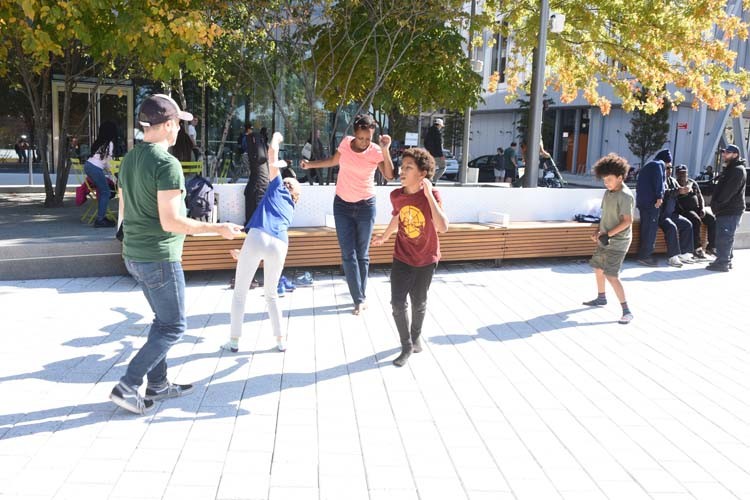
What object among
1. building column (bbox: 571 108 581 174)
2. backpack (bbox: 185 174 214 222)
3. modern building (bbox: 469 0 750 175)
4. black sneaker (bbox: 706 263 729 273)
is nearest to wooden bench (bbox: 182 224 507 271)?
backpack (bbox: 185 174 214 222)

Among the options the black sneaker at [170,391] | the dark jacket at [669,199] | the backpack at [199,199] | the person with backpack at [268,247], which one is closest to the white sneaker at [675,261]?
the dark jacket at [669,199]

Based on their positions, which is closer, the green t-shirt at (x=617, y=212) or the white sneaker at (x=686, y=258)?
the green t-shirt at (x=617, y=212)

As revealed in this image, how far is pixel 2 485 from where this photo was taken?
333 centimetres

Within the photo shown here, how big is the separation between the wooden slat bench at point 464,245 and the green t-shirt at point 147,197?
3.83 m

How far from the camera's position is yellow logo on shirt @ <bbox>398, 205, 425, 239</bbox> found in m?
5.25

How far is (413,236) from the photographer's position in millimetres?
5266

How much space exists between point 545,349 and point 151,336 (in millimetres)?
3366

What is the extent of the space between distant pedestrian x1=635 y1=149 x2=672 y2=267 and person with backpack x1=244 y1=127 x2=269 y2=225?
18.5 ft

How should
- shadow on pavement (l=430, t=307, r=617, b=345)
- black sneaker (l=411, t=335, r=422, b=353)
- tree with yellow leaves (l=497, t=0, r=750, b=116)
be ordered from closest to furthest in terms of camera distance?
black sneaker (l=411, t=335, r=422, b=353) → shadow on pavement (l=430, t=307, r=617, b=345) → tree with yellow leaves (l=497, t=0, r=750, b=116)

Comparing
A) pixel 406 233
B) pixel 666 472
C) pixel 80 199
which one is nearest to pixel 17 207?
pixel 80 199

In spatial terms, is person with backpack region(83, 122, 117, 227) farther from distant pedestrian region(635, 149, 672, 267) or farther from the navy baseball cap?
distant pedestrian region(635, 149, 672, 267)

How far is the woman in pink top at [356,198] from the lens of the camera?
6.65 m

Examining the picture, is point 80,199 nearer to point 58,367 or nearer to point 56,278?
point 56,278

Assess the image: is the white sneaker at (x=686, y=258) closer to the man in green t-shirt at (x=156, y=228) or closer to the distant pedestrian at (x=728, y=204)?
the distant pedestrian at (x=728, y=204)
